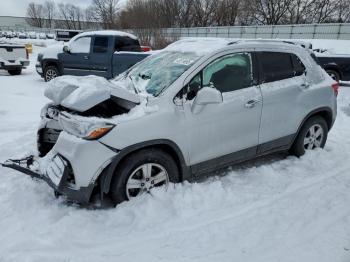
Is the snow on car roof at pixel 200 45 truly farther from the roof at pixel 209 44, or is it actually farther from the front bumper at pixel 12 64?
the front bumper at pixel 12 64

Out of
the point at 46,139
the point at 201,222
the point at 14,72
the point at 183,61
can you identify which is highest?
the point at 183,61

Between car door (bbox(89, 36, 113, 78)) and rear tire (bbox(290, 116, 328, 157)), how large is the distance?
764cm

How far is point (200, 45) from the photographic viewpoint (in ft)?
14.2

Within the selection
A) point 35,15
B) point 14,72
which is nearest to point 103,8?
point 35,15

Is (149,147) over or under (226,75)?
under

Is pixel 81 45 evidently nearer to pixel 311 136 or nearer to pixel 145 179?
pixel 311 136

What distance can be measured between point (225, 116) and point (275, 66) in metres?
1.19

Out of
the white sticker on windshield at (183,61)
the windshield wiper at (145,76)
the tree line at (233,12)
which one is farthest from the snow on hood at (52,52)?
the tree line at (233,12)

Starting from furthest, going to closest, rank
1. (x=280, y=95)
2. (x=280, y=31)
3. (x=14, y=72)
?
(x=280, y=31), (x=14, y=72), (x=280, y=95)

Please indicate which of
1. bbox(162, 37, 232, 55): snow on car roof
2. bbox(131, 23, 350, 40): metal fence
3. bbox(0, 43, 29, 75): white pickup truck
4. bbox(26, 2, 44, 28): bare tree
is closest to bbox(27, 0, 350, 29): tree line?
bbox(131, 23, 350, 40): metal fence

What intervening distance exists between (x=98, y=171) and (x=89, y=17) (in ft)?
340

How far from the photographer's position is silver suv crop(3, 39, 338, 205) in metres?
3.32

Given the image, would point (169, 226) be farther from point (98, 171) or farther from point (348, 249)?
point (348, 249)

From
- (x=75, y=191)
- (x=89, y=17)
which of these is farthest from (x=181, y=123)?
(x=89, y=17)
